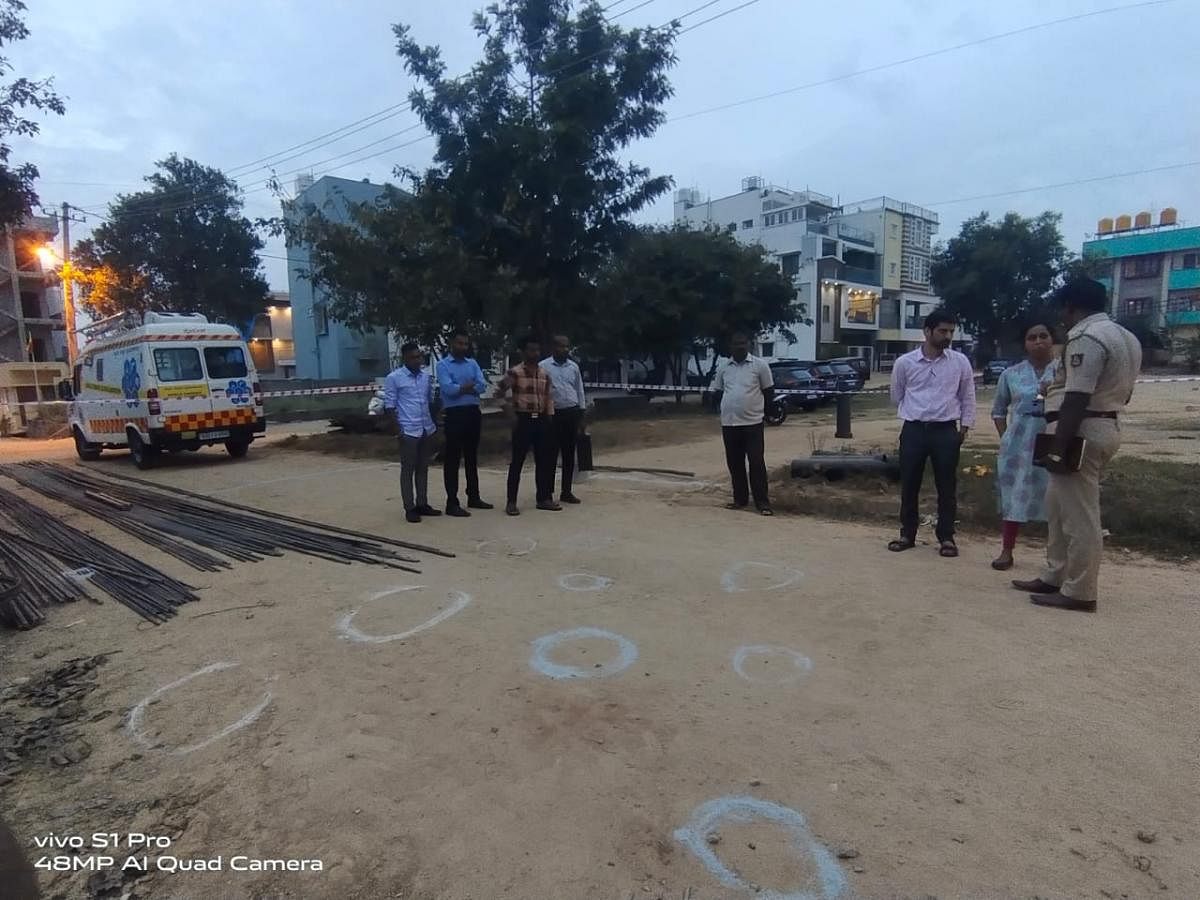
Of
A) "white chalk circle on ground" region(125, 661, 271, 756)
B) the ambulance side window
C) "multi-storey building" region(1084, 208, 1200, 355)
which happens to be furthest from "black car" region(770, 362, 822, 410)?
"multi-storey building" region(1084, 208, 1200, 355)

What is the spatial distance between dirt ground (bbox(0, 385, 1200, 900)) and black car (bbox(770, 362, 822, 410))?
16.0 metres

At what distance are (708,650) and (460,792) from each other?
155cm

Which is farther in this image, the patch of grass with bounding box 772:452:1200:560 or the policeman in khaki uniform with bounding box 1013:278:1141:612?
the patch of grass with bounding box 772:452:1200:560

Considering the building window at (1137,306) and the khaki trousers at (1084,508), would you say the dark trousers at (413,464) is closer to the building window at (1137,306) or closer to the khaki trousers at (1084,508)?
the khaki trousers at (1084,508)

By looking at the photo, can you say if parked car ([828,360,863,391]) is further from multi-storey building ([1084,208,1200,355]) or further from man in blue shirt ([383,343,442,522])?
multi-storey building ([1084,208,1200,355])

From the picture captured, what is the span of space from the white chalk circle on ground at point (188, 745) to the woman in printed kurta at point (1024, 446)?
4.65 metres

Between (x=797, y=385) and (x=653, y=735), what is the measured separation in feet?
64.8

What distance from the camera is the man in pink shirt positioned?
5.22 meters

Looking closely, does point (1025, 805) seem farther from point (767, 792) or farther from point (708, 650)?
point (708, 650)

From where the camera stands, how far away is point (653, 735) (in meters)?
2.84

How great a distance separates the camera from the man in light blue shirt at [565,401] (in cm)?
726

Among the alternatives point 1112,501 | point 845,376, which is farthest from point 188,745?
point 845,376

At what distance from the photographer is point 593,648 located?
370cm

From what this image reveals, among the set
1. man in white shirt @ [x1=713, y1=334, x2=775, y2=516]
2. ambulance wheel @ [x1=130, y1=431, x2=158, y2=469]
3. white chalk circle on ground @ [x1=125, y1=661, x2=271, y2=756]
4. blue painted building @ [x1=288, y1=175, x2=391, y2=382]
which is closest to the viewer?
white chalk circle on ground @ [x1=125, y1=661, x2=271, y2=756]
